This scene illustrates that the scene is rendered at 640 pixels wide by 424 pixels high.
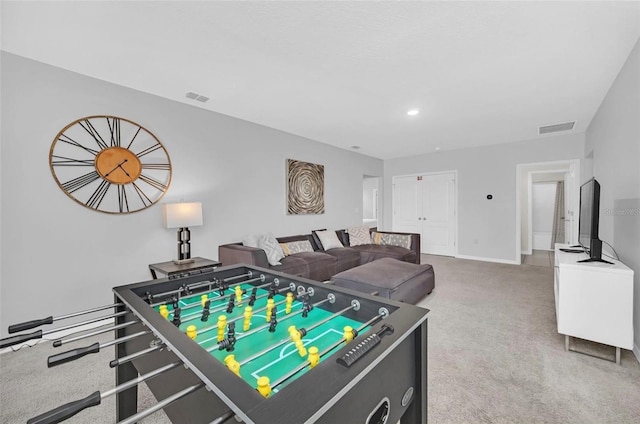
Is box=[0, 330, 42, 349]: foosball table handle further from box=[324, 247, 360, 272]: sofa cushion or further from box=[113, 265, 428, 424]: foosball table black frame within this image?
box=[324, 247, 360, 272]: sofa cushion

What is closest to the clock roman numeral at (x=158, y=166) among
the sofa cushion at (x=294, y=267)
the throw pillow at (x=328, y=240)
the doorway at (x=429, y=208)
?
the sofa cushion at (x=294, y=267)

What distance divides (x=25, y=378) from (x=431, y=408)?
8.98 ft

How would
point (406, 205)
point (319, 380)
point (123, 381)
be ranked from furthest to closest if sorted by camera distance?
1. point (406, 205)
2. point (123, 381)
3. point (319, 380)

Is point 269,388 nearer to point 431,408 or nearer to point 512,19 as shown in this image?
point 431,408

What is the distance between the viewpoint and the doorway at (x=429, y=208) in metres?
6.12

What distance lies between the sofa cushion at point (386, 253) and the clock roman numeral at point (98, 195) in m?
3.53

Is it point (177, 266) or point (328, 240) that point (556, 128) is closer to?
point (328, 240)

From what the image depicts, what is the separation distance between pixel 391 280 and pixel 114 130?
10.7 feet

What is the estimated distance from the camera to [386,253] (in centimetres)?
438

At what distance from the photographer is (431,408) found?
1.57 meters

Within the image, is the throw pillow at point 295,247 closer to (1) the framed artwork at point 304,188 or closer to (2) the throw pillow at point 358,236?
(1) the framed artwork at point 304,188

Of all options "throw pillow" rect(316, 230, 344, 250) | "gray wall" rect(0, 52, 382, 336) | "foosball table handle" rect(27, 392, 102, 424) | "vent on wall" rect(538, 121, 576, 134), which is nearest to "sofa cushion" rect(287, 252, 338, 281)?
"throw pillow" rect(316, 230, 344, 250)

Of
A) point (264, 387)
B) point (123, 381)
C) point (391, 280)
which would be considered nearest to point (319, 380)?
point (264, 387)

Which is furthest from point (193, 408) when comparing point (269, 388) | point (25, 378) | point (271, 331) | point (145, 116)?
point (145, 116)
